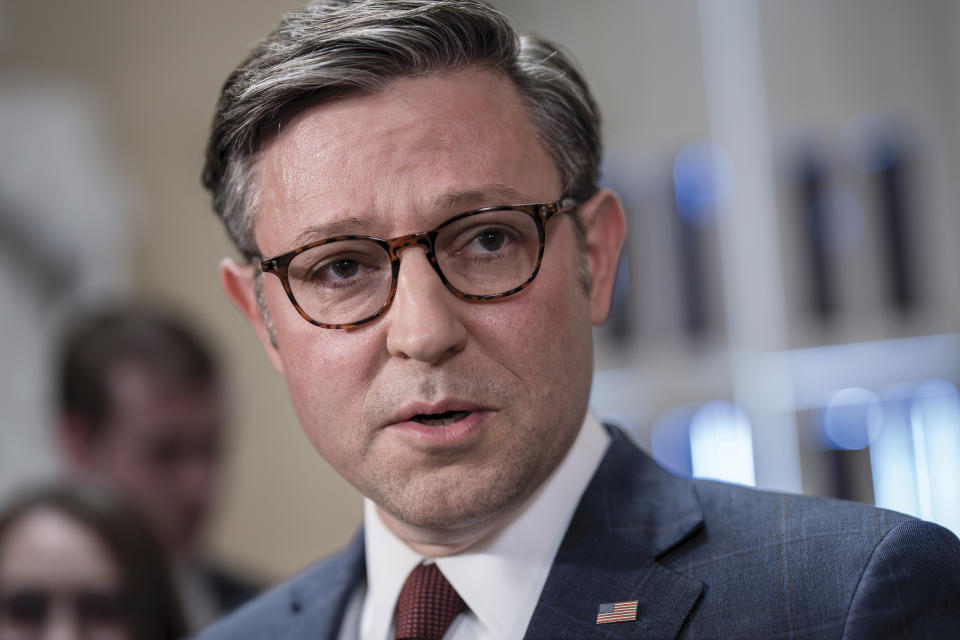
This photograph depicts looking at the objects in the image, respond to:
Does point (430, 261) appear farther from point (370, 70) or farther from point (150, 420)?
point (150, 420)

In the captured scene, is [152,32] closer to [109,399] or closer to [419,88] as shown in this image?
[109,399]

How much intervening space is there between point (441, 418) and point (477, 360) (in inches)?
3.0

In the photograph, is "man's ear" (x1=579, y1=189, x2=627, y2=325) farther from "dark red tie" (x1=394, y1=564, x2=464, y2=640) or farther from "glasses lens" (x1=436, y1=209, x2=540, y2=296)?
"dark red tie" (x1=394, y1=564, x2=464, y2=640)

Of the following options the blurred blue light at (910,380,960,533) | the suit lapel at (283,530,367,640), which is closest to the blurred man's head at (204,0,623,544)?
the suit lapel at (283,530,367,640)

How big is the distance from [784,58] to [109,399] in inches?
121

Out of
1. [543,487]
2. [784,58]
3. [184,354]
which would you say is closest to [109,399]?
[184,354]

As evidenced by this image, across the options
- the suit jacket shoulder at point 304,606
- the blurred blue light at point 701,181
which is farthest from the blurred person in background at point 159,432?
the blurred blue light at point 701,181

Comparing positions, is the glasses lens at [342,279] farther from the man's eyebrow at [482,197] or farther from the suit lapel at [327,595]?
the suit lapel at [327,595]

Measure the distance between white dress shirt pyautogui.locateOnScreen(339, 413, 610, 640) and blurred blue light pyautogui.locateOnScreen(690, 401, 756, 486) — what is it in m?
3.20

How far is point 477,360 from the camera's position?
111cm

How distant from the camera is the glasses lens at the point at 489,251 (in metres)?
1.13

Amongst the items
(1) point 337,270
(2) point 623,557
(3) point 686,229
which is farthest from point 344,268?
(3) point 686,229

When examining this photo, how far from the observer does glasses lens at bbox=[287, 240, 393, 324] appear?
3.75 feet

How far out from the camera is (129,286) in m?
3.87
